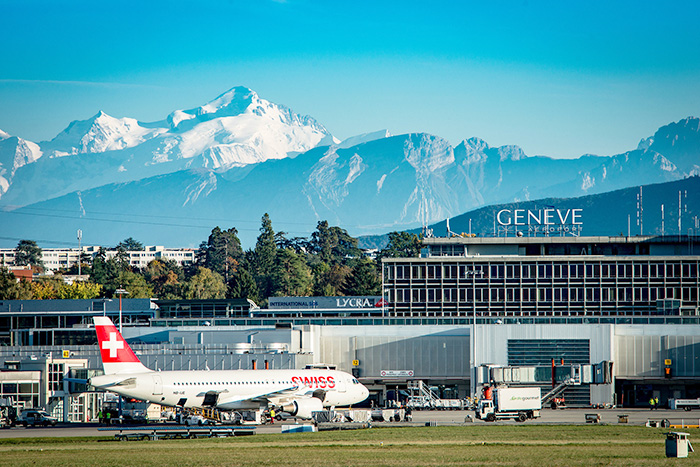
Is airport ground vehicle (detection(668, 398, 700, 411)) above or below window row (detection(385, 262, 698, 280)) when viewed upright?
below

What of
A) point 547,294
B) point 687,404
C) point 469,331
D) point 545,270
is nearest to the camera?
point 687,404

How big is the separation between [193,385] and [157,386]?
3.62 meters

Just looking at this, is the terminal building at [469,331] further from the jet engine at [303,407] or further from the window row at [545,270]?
the jet engine at [303,407]

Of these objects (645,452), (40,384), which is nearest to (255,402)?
(40,384)

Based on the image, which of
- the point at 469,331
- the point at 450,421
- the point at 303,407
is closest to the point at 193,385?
the point at 303,407

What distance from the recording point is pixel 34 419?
105938mm

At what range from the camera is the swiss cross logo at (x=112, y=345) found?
101 meters

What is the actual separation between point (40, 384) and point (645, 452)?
229 ft

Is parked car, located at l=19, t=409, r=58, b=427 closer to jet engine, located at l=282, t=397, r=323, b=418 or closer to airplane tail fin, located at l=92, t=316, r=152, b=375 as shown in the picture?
airplane tail fin, located at l=92, t=316, r=152, b=375

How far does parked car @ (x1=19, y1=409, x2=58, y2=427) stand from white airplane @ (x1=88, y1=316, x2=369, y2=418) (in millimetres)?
10387

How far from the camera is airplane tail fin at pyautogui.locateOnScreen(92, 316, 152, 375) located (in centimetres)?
10075

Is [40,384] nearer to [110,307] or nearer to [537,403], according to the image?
[537,403]

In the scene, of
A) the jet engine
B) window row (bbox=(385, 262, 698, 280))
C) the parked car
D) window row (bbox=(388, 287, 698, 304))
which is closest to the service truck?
the jet engine

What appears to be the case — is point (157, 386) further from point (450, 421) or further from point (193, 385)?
point (450, 421)
